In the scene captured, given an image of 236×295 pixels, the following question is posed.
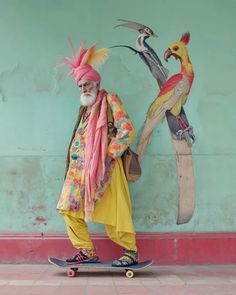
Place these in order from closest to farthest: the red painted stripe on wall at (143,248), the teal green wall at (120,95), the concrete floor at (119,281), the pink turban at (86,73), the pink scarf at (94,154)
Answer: the concrete floor at (119,281) → the pink scarf at (94,154) → the pink turban at (86,73) → the red painted stripe on wall at (143,248) → the teal green wall at (120,95)

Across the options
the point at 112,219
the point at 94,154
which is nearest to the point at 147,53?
the point at 94,154

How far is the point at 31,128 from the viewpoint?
5.53 m

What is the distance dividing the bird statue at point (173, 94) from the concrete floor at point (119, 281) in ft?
4.49

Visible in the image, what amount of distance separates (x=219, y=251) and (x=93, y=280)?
151 centimetres

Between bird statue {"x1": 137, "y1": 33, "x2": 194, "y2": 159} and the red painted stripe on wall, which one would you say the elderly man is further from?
bird statue {"x1": 137, "y1": 33, "x2": 194, "y2": 159}

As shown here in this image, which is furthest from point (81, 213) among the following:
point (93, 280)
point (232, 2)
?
point (232, 2)

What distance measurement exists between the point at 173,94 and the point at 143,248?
5.63 feet

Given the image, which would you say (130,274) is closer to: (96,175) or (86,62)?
(96,175)

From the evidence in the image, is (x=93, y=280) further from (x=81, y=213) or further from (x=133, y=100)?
(x=133, y=100)

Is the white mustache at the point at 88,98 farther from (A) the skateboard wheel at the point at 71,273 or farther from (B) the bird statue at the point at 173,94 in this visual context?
(A) the skateboard wheel at the point at 71,273

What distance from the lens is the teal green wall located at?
217 inches

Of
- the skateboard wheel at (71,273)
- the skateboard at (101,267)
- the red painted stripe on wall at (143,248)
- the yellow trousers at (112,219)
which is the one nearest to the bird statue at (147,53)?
the yellow trousers at (112,219)

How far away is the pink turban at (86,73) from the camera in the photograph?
500cm

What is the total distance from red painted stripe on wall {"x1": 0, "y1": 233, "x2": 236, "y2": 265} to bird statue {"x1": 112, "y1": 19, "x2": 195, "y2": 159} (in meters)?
1.08
